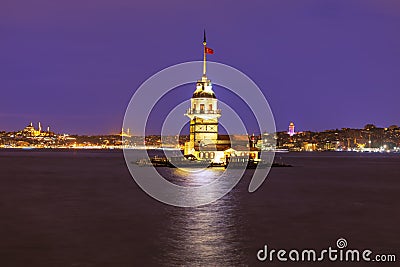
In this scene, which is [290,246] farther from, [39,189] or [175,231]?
[39,189]

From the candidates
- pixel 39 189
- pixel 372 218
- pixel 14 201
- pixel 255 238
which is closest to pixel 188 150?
pixel 39 189

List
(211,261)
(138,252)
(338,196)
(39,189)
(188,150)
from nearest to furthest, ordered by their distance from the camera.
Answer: (211,261)
(138,252)
(338,196)
(39,189)
(188,150)

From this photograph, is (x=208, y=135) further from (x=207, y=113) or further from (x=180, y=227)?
(x=180, y=227)

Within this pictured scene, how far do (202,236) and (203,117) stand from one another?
196 feet

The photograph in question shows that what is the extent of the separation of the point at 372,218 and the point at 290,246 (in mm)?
10212

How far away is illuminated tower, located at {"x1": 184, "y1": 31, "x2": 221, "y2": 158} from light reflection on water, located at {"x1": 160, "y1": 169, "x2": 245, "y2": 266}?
4631cm

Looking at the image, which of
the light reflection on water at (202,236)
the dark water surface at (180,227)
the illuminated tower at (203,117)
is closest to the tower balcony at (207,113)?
the illuminated tower at (203,117)

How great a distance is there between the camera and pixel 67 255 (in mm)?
20766

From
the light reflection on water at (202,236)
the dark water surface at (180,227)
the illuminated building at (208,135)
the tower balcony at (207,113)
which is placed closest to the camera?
the light reflection on water at (202,236)

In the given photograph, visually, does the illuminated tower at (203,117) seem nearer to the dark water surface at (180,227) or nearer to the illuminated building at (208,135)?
the illuminated building at (208,135)

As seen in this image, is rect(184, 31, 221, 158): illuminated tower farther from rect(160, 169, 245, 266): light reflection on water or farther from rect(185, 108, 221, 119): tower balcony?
rect(160, 169, 245, 266): light reflection on water

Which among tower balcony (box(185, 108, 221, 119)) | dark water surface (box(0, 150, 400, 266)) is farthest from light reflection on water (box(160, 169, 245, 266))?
tower balcony (box(185, 108, 221, 119))

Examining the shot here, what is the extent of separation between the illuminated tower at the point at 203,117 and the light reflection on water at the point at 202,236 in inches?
1823

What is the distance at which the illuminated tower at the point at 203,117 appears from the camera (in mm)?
82688
